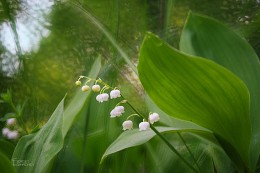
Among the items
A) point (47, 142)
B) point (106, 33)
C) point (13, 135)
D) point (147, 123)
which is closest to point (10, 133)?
point (13, 135)

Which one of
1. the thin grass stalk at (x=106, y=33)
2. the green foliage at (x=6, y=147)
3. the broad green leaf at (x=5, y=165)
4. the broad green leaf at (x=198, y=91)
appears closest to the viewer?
the broad green leaf at (x=198, y=91)

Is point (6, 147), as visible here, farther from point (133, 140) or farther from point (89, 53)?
point (133, 140)

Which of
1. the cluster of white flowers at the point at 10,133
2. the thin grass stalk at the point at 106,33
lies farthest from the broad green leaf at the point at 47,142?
the cluster of white flowers at the point at 10,133

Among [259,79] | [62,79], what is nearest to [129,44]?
[62,79]

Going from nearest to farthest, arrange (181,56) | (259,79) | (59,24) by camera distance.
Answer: (181,56) → (259,79) → (59,24)

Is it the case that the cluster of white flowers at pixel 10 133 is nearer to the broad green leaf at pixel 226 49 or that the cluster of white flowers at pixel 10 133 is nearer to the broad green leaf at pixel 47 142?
the broad green leaf at pixel 47 142

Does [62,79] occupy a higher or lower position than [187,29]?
lower

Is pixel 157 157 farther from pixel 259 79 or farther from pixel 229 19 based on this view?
pixel 229 19
